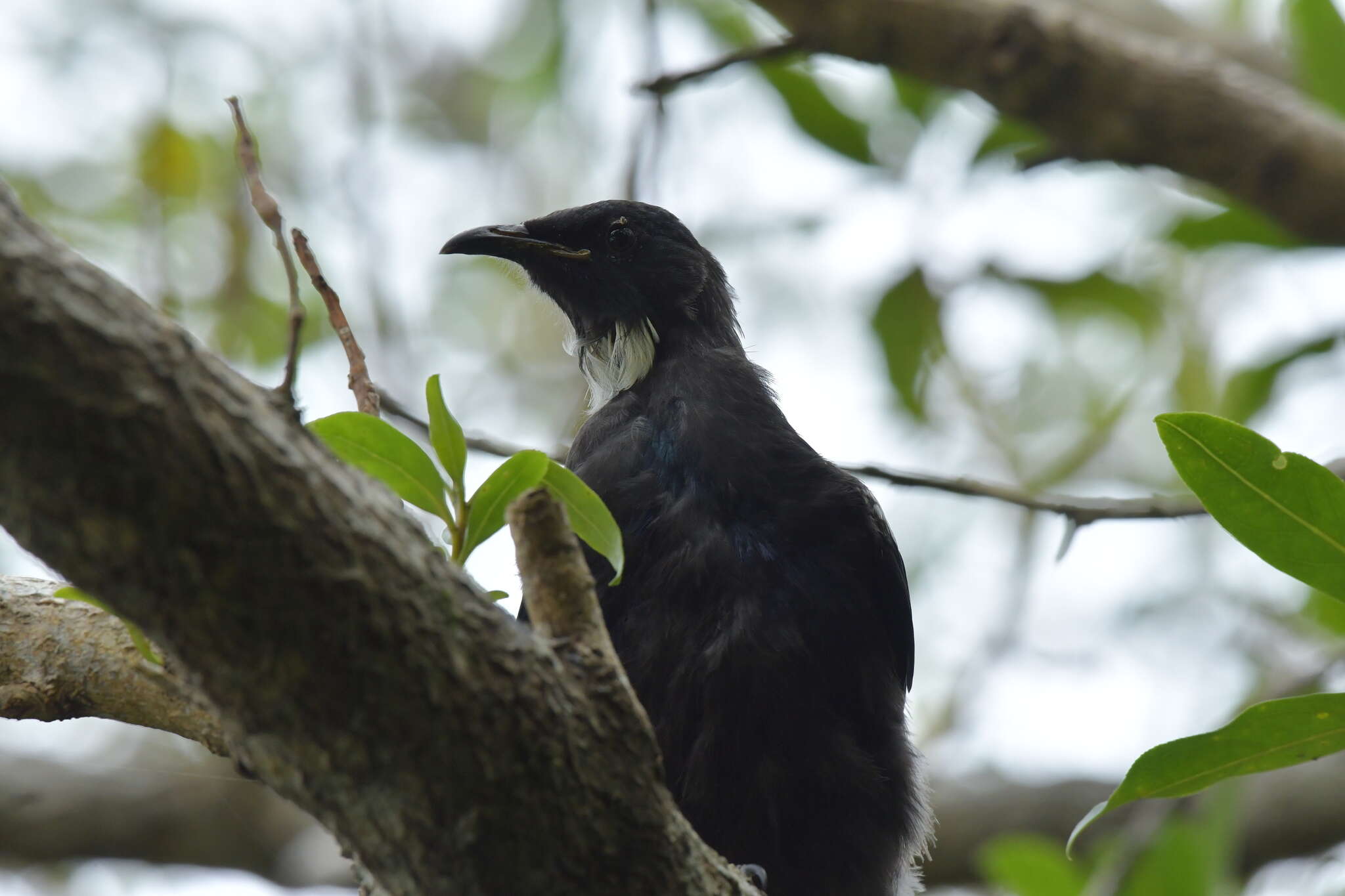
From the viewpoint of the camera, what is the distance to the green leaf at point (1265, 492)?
229 cm

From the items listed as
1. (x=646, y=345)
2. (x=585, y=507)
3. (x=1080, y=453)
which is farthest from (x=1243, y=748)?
(x=1080, y=453)

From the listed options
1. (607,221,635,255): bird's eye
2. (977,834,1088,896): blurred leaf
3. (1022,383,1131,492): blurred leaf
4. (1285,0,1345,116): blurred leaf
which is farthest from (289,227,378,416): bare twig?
(1022,383,1131,492): blurred leaf

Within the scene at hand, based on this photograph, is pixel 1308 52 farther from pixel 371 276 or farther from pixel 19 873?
pixel 19 873

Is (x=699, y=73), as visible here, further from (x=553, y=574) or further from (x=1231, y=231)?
(x=553, y=574)

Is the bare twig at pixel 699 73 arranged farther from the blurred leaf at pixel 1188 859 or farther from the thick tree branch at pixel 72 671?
the blurred leaf at pixel 1188 859

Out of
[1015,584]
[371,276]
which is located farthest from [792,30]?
[1015,584]

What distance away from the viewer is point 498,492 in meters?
2.07

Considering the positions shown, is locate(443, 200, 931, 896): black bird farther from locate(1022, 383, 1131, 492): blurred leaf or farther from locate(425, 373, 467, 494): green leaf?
locate(1022, 383, 1131, 492): blurred leaf

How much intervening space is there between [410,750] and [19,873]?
5.99 meters

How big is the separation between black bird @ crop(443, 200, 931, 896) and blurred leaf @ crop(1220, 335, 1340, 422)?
2.27 m

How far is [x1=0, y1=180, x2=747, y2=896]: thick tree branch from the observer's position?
1348 mm

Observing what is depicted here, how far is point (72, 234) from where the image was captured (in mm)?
8031

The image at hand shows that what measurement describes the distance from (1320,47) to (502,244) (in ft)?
12.1

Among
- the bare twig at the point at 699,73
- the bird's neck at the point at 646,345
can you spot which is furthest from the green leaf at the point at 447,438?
the bare twig at the point at 699,73
